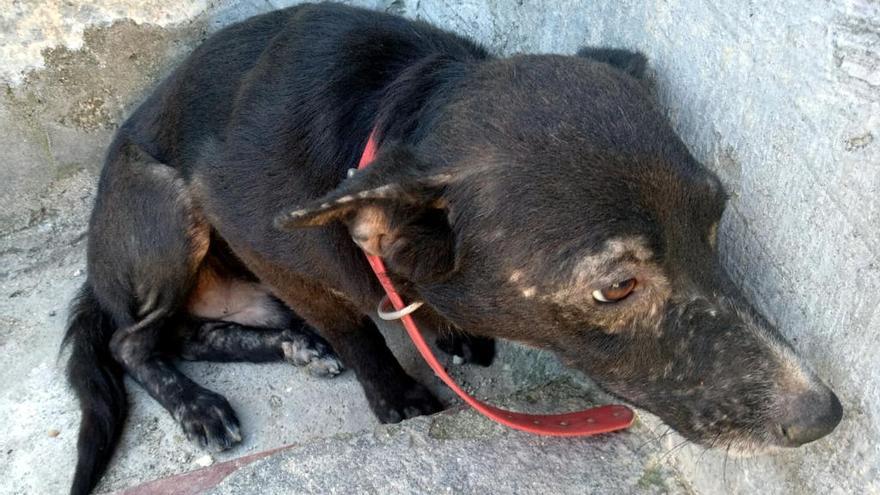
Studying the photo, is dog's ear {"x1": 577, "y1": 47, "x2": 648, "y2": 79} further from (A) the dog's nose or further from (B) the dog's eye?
(A) the dog's nose

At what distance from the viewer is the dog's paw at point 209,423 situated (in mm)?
3590

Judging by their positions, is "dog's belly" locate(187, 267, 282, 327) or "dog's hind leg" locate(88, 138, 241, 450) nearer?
"dog's hind leg" locate(88, 138, 241, 450)

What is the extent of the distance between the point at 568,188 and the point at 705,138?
24.7 inches

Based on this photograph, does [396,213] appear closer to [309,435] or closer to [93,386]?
[309,435]

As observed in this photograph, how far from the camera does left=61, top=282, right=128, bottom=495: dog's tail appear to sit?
11.2ft

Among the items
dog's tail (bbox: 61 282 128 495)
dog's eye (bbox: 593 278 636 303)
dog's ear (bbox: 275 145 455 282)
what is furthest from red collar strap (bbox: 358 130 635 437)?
dog's tail (bbox: 61 282 128 495)

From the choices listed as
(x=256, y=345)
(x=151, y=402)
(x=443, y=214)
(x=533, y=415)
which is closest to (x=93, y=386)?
(x=151, y=402)

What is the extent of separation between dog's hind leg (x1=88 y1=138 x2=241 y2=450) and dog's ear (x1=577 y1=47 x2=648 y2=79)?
1.87 metres

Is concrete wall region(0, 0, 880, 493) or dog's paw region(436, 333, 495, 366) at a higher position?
concrete wall region(0, 0, 880, 493)

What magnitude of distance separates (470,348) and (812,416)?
2099 millimetres

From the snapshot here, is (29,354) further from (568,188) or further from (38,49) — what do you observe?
(568,188)

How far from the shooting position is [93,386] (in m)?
3.71

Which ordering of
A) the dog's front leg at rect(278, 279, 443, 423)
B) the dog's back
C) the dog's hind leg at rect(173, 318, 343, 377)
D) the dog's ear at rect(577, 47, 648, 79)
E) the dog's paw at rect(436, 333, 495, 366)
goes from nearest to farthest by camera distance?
the dog's ear at rect(577, 47, 648, 79) < the dog's back < the dog's front leg at rect(278, 279, 443, 423) < the dog's paw at rect(436, 333, 495, 366) < the dog's hind leg at rect(173, 318, 343, 377)

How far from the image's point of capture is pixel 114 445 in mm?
3605
